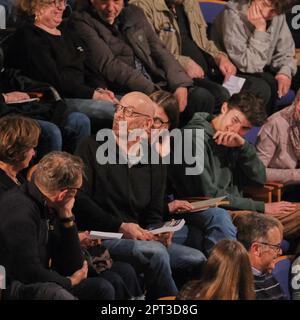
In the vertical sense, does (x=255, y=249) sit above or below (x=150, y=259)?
below

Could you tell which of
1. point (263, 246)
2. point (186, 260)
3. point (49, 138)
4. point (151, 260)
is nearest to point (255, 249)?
point (263, 246)

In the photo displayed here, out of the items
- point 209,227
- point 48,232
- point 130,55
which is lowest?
point 209,227

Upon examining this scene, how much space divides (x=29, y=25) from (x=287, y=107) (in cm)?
142

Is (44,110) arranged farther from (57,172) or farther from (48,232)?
(48,232)

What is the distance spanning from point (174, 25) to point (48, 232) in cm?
169

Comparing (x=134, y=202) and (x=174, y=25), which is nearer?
(x=134, y=202)

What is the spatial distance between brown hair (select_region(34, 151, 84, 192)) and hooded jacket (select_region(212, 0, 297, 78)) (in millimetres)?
1693

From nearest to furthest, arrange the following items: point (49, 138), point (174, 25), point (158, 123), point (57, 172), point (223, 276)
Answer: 1. point (57, 172)
2. point (223, 276)
3. point (49, 138)
4. point (158, 123)
5. point (174, 25)

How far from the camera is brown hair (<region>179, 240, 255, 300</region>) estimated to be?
5301 millimetres

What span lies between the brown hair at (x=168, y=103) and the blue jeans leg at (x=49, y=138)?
0.57 meters

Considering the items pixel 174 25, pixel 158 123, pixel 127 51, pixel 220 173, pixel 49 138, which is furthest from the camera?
pixel 174 25

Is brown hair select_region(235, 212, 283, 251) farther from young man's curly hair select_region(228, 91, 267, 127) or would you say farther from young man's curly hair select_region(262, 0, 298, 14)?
young man's curly hair select_region(262, 0, 298, 14)

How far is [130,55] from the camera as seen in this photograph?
20.1ft

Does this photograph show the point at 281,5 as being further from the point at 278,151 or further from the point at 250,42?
the point at 278,151
